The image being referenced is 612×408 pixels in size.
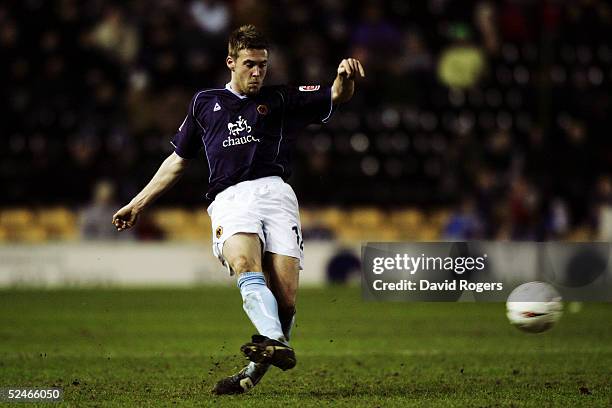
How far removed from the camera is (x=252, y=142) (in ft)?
23.0

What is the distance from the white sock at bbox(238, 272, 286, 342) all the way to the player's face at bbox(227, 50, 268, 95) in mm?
1186

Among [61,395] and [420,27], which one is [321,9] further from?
[61,395]

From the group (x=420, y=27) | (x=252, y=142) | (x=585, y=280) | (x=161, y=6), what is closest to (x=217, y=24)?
(x=161, y=6)

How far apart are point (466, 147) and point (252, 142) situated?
38.0 feet

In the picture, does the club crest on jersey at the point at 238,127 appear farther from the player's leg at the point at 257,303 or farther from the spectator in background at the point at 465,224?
the spectator in background at the point at 465,224

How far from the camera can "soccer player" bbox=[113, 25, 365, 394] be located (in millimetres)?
6809

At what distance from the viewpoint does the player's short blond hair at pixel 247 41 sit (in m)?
6.82

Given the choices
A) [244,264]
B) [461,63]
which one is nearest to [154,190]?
[244,264]

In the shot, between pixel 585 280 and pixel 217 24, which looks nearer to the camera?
pixel 585 280

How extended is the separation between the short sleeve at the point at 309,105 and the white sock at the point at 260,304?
113cm

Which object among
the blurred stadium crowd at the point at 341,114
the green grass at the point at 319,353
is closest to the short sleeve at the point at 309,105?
the green grass at the point at 319,353

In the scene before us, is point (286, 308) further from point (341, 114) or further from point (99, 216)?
point (341, 114)

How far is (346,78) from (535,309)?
2.24 metres

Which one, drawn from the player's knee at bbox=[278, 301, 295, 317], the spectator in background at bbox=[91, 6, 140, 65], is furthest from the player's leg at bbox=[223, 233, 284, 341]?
the spectator in background at bbox=[91, 6, 140, 65]
